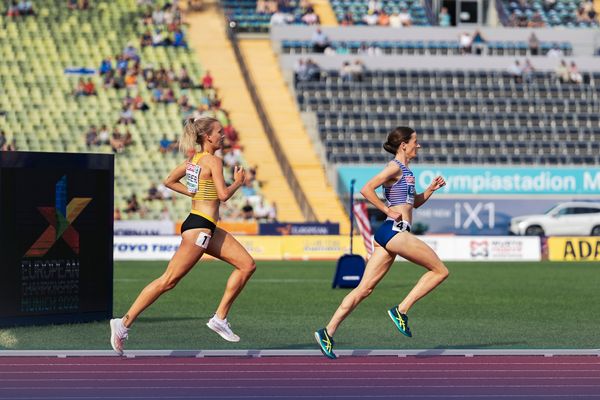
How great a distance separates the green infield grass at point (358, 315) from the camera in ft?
47.5

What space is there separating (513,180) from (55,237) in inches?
1428

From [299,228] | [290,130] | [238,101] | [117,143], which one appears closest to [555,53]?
[290,130]

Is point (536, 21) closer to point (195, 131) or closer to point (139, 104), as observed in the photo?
point (139, 104)

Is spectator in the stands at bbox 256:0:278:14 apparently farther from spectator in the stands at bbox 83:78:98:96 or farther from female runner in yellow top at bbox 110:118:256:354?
female runner in yellow top at bbox 110:118:256:354

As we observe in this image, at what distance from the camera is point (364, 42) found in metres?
56.9

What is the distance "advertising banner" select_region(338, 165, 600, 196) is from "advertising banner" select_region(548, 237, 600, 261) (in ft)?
23.8

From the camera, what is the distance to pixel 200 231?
12.6 m

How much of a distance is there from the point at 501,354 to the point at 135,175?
35209 millimetres

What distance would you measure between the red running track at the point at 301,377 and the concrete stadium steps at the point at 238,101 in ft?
113

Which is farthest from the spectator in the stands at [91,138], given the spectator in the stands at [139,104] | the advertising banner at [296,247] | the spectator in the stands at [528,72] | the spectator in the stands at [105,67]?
the spectator in the stands at [528,72]

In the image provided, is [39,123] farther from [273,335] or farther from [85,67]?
[273,335]

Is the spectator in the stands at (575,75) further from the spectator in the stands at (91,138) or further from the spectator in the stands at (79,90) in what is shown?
the spectator in the stands at (91,138)

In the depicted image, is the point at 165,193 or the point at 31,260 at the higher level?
the point at 31,260

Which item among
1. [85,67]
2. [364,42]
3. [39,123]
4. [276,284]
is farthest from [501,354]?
[364,42]
